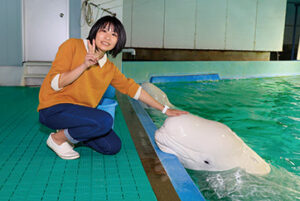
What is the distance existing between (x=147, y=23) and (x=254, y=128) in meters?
6.89

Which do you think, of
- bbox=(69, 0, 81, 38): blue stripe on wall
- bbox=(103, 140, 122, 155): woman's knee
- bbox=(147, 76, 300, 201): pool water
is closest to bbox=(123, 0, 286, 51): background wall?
bbox=(147, 76, 300, 201): pool water

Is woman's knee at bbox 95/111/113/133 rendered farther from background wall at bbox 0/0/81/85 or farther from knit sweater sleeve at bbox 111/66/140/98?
background wall at bbox 0/0/81/85

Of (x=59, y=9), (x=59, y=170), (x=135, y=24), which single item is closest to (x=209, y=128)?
(x=59, y=170)

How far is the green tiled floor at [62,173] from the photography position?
6.64 feet

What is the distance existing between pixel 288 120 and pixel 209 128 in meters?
3.79

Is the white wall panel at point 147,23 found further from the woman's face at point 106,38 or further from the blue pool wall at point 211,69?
the woman's face at point 106,38

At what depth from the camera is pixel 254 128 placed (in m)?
5.28

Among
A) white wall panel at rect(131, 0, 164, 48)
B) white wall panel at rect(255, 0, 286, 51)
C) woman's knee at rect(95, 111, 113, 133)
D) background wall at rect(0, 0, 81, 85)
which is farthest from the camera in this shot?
white wall panel at rect(255, 0, 286, 51)

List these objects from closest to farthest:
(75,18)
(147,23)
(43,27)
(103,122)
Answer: (103,122) → (75,18) → (43,27) → (147,23)

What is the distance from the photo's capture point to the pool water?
2709 mm

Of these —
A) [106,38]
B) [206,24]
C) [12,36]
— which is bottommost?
[106,38]

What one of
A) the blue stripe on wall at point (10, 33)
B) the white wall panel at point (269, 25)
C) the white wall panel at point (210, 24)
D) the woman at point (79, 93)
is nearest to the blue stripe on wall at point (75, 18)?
the blue stripe on wall at point (10, 33)

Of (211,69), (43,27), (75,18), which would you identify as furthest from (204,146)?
(211,69)

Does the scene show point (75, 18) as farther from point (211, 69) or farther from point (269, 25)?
point (269, 25)
